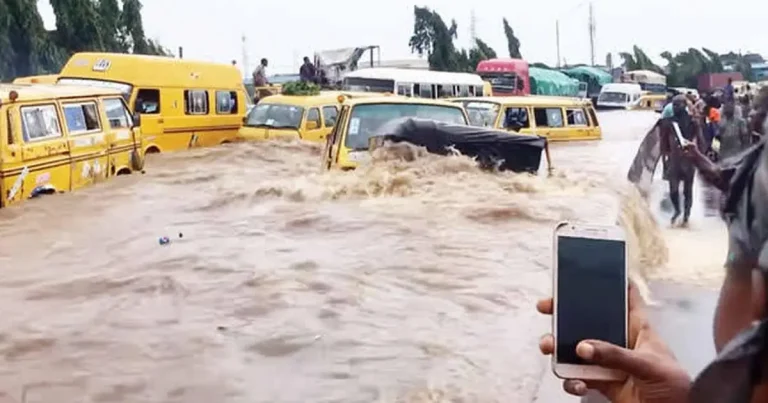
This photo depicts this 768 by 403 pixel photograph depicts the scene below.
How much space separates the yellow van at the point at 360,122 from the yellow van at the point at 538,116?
14.3ft

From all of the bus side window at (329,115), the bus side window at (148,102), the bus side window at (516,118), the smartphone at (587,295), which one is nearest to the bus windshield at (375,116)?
the bus side window at (516,118)

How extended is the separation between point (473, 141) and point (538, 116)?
19.4 feet

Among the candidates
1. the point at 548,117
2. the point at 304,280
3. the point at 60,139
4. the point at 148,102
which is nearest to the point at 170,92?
the point at 148,102

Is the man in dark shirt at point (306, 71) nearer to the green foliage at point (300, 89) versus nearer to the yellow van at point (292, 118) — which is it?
the green foliage at point (300, 89)

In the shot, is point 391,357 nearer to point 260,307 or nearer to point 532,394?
point 532,394

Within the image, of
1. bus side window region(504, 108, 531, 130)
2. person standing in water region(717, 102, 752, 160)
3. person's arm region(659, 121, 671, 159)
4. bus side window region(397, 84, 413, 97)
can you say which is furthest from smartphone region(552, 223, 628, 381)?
bus side window region(397, 84, 413, 97)

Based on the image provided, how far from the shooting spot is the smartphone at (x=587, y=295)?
170 centimetres

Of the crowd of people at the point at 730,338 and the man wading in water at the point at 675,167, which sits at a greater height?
the crowd of people at the point at 730,338

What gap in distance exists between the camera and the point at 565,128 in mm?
16047

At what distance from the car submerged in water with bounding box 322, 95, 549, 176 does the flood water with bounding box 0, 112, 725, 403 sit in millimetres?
191

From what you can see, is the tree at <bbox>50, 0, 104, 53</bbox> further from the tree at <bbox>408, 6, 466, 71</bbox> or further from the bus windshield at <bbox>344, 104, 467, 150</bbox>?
the tree at <bbox>408, 6, 466, 71</bbox>

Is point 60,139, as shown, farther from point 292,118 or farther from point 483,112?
point 483,112

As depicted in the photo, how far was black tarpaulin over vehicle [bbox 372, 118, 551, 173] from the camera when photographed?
9.82 metres

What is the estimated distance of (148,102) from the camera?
15078 mm
